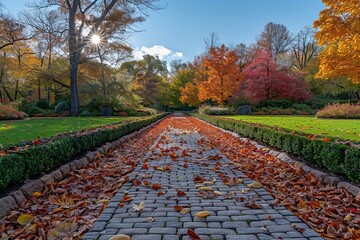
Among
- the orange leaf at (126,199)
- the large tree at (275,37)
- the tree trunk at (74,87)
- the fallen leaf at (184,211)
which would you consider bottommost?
the orange leaf at (126,199)

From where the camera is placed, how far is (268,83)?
27266 millimetres

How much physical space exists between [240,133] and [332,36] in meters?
6.38

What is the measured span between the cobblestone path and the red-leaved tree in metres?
23.8

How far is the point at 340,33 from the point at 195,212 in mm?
11879

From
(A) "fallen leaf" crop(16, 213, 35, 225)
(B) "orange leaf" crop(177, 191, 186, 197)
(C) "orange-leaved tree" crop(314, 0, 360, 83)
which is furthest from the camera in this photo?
(C) "orange-leaved tree" crop(314, 0, 360, 83)

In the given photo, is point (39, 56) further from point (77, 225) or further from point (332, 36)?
point (77, 225)

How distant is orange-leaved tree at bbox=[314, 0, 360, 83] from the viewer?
10.9 m

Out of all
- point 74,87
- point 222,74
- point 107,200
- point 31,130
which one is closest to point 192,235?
point 107,200

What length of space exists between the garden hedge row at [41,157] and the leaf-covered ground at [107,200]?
0.34m

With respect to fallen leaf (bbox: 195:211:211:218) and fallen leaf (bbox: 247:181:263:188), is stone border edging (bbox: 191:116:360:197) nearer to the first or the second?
fallen leaf (bbox: 247:181:263:188)

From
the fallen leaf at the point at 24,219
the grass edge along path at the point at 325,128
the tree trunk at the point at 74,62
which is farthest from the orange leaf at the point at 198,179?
the tree trunk at the point at 74,62

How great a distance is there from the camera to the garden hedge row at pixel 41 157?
298 centimetres

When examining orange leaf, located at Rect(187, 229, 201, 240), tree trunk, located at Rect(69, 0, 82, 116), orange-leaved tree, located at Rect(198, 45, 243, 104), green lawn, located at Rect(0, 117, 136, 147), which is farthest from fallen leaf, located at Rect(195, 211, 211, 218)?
orange-leaved tree, located at Rect(198, 45, 243, 104)

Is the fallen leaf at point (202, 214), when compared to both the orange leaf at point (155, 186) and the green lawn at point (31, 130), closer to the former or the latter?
the orange leaf at point (155, 186)
